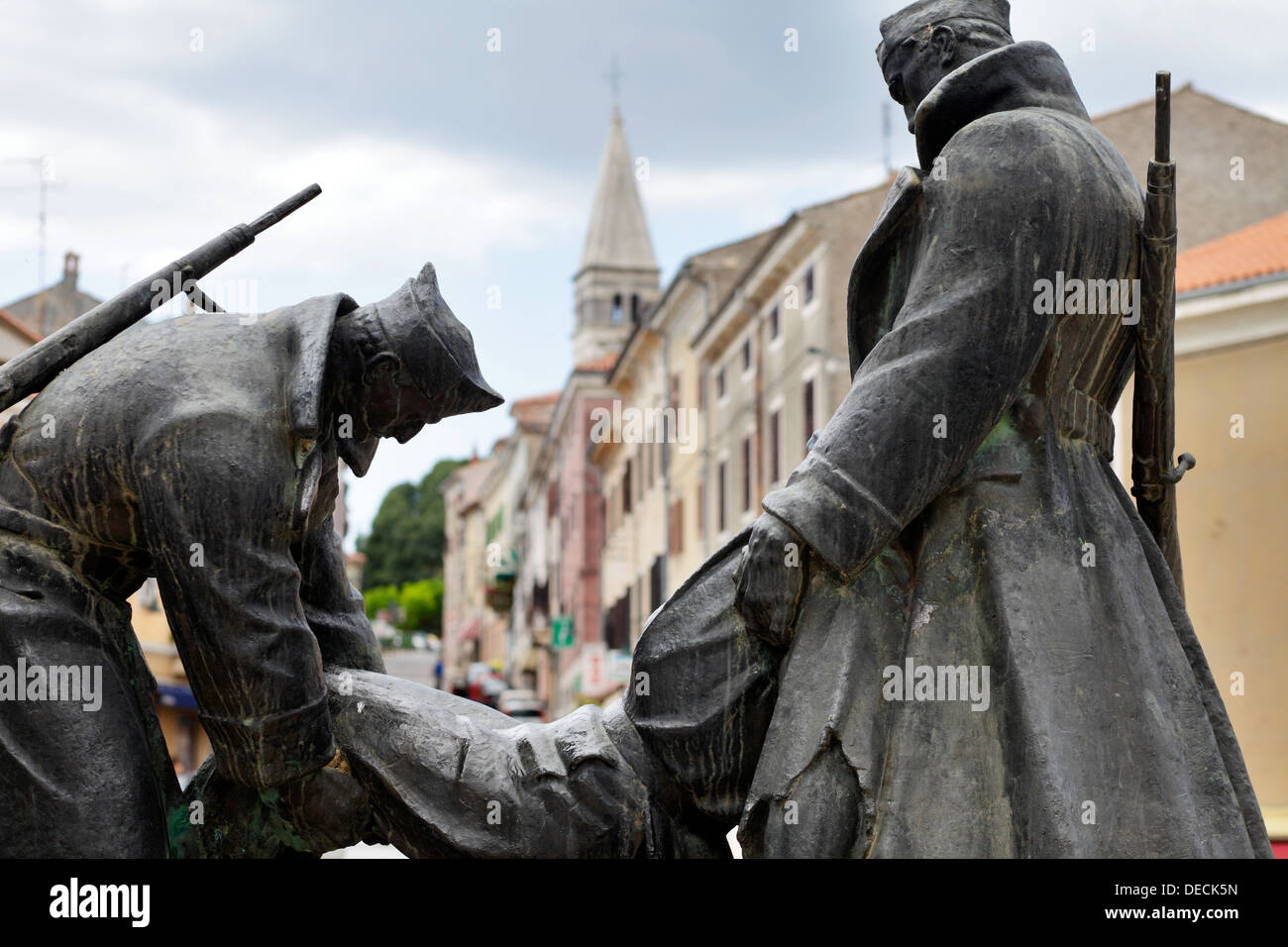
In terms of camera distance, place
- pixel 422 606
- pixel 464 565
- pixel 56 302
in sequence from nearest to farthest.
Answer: pixel 56 302 < pixel 464 565 < pixel 422 606

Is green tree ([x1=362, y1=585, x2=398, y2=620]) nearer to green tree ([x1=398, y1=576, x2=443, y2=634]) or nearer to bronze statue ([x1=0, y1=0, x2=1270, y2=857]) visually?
green tree ([x1=398, y1=576, x2=443, y2=634])

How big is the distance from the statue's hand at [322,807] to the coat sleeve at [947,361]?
111 cm

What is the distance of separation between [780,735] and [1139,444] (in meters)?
1.22

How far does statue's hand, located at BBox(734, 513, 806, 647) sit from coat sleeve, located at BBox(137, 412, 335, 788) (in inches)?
37.2

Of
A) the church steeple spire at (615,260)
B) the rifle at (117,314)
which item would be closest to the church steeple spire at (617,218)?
the church steeple spire at (615,260)

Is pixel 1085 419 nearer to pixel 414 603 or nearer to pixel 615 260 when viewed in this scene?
pixel 615 260

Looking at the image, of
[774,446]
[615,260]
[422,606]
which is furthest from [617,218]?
[774,446]

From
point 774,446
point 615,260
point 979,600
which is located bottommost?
point 979,600

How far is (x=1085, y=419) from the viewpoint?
14.0 ft

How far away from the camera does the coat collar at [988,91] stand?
4332 mm

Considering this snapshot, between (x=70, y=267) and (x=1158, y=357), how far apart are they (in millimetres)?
35289
